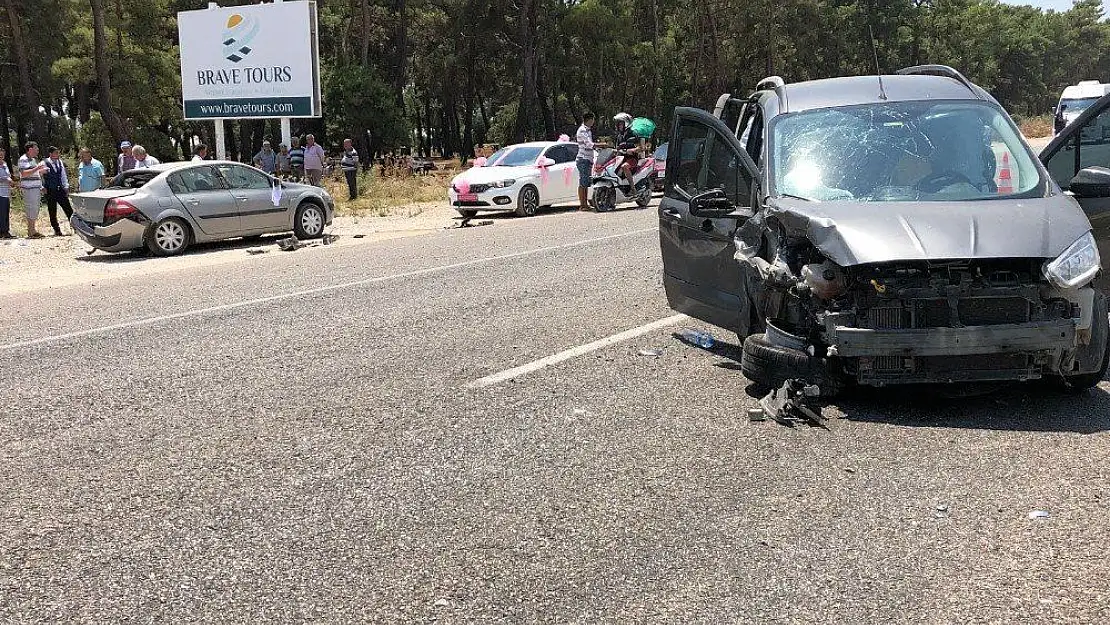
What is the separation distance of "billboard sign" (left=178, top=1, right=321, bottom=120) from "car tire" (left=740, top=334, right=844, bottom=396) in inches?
936

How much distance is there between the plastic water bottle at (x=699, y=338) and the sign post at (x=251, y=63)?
70.8 feet

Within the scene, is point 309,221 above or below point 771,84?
below

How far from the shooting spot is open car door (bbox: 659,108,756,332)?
7.15 m

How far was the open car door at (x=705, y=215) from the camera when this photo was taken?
7152mm

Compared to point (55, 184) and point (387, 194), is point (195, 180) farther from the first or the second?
point (387, 194)

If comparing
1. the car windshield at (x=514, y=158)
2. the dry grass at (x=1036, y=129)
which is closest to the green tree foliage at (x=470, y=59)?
the dry grass at (x=1036, y=129)

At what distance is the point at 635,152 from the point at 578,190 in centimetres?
158

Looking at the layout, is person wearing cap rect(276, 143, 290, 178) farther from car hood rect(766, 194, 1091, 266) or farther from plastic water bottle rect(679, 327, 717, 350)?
car hood rect(766, 194, 1091, 266)

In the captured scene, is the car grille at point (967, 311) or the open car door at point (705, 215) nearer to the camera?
the car grille at point (967, 311)

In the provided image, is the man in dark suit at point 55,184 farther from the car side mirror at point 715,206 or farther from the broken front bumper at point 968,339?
the broken front bumper at point 968,339

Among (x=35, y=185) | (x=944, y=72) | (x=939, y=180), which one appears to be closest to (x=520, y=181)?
(x=35, y=185)

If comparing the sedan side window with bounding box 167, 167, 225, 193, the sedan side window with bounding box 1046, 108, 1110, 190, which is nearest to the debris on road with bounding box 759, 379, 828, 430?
the sedan side window with bounding box 1046, 108, 1110, 190

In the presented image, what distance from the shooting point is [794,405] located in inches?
237

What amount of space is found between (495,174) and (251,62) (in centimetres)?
974
